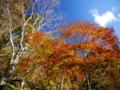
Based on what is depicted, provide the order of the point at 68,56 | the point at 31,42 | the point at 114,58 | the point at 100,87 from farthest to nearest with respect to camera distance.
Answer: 1. the point at 100,87
2. the point at 31,42
3. the point at 68,56
4. the point at 114,58

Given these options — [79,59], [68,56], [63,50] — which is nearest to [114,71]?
[79,59]

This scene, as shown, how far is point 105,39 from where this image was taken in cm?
926

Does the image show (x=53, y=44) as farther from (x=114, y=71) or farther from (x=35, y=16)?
(x=114, y=71)

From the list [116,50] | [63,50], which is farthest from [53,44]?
[116,50]

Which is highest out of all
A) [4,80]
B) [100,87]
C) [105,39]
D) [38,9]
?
[38,9]

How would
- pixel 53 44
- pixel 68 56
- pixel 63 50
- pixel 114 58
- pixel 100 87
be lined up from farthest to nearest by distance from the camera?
pixel 100 87 < pixel 53 44 < pixel 63 50 < pixel 68 56 < pixel 114 58

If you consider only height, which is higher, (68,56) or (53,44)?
(53,44)

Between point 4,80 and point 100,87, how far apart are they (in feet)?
44.5

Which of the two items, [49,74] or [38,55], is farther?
[49,74]

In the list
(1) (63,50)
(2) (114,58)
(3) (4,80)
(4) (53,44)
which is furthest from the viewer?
(4) (53,44)

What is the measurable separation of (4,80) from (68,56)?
5.93 metres

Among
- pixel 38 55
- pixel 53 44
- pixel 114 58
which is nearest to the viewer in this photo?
pixel 114 58

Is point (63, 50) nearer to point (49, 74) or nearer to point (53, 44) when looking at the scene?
point (53, 44)

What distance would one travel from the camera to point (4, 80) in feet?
27.7
